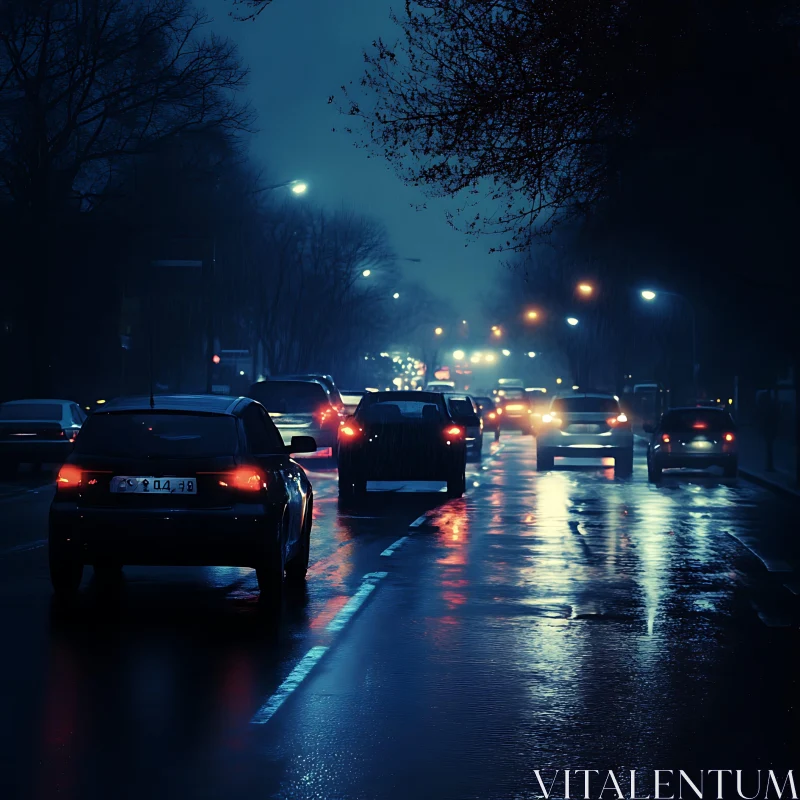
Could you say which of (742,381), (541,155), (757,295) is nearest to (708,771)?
(541,155)

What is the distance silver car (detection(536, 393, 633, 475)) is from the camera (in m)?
34.5

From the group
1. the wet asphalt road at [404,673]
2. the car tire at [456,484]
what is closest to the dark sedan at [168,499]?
the wet asphalt road at [404,673]

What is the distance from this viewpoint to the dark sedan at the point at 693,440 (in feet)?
108

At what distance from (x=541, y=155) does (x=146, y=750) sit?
14.4m

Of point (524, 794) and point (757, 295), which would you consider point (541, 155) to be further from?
point (757, 295)

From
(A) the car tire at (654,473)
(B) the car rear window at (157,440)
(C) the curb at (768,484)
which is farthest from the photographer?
(A) the car tire at (654,473)

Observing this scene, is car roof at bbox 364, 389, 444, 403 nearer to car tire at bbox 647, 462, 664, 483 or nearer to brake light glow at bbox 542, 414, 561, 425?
car tire at bbox 647, 462, 664, 483

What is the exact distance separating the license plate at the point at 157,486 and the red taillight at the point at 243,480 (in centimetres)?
24

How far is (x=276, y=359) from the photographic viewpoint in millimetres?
85250

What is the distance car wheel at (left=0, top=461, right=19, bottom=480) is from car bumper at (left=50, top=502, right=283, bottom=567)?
60.8 feet

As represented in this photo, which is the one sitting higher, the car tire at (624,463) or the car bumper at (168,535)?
the car bumper at (168,535)

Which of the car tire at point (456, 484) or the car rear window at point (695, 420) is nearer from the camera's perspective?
the car tire at point (456, 484)

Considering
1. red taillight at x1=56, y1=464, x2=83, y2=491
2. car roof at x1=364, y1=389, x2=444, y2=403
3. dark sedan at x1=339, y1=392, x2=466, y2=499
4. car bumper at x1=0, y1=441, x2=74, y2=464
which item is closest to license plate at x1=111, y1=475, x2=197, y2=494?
red taillight at x1=56, y1=464, x2=83, y2=491

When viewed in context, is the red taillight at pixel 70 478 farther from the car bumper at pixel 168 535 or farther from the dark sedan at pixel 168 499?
the car bumper at pixel 168 535
